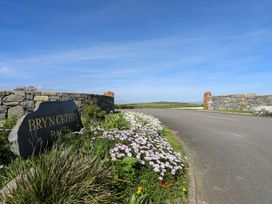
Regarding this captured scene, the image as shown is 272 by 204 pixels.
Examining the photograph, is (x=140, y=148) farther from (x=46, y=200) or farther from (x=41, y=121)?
(x=46, y=200)

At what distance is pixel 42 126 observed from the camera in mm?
5258

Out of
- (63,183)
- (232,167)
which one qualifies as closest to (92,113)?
(232,167)

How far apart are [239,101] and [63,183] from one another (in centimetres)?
2399

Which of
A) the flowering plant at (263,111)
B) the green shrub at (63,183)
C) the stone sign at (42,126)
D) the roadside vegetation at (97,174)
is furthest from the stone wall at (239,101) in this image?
the green shrub at (63,183)

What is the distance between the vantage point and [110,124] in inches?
348

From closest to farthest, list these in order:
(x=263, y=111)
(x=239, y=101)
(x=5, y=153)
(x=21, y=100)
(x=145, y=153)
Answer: (x=5, y=153), (x=145, y=153), (x=21, y=100), (x=263, y=111), (x=239, y=101)

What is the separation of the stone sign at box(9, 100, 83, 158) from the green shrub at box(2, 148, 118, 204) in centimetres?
68

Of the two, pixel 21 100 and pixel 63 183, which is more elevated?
pixel 21 100

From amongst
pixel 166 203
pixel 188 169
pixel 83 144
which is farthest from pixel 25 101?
pixel 166 203

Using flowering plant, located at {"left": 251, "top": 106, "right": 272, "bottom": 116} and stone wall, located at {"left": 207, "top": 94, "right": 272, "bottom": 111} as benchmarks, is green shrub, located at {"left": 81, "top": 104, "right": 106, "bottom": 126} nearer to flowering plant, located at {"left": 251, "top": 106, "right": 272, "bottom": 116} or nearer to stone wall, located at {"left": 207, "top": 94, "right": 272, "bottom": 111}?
flowering plant, located at {"left": 251, "top": 106, "right": 272, "bottom": 116}

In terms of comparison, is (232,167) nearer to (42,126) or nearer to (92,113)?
(42,126)

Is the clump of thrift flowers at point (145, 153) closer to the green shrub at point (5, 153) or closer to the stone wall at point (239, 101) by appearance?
the green shrub at point (5, 153)

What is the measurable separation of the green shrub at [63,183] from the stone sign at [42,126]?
0.68m

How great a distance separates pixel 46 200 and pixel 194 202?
7.41ft
